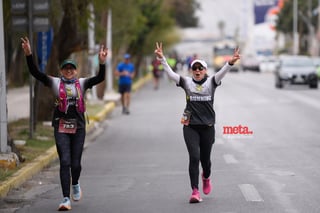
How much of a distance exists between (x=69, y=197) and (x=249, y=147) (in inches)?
278

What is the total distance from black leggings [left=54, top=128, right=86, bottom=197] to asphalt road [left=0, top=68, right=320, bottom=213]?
1.16ft

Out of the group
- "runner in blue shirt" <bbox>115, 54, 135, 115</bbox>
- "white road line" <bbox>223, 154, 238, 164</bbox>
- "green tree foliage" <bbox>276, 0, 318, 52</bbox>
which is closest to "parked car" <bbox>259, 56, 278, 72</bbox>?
"green tree foliage" <bbox>276, 0, 318, 52</bbox>

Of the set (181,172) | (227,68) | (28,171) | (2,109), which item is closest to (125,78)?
(2,109)

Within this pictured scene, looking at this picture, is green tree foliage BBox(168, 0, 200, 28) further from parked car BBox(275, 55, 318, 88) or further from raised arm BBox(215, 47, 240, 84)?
raised arm BBox(215, 47, 240, 84)

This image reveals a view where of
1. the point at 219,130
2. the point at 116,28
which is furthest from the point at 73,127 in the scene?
the point at 116,28

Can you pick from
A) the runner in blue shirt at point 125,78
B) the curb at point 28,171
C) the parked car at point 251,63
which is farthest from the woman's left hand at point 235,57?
the parked car at point 251,63

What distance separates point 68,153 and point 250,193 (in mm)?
2345

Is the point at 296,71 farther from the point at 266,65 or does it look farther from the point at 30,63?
the point at 266,65

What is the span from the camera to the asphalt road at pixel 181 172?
9828mm

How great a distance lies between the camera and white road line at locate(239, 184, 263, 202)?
995 centimetres

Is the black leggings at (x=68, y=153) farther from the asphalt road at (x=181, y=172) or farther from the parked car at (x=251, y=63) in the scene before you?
the parked car at (x=251, y=63)

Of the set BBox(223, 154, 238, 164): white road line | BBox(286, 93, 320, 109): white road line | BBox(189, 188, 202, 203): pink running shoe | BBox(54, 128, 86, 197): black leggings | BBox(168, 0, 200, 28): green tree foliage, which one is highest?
BBox(168, 0, 200, 28): green tree foliage

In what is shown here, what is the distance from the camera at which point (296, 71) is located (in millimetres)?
41375

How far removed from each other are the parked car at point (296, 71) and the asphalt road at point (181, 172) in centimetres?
1810
